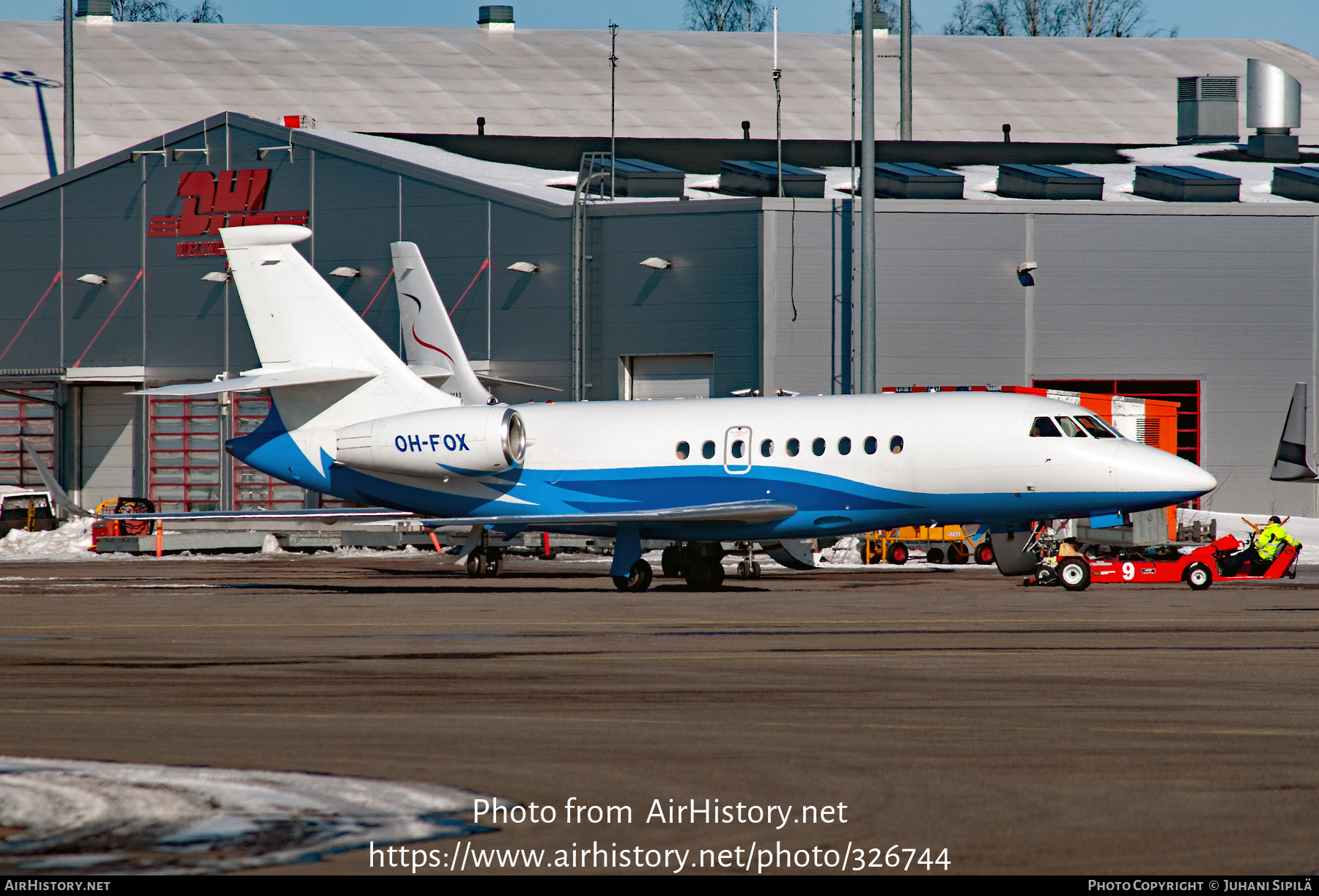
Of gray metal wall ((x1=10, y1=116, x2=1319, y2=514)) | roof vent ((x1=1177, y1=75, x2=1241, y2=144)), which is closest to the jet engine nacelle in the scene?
gray metal wall ((x1=10, y1=116, x2=1319, y2=514))

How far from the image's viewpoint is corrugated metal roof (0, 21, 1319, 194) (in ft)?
209

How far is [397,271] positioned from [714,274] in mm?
9774

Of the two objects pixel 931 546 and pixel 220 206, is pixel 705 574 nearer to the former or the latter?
pixel 931 546

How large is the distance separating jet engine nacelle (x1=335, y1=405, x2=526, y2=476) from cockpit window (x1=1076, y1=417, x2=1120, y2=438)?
10.2 metres

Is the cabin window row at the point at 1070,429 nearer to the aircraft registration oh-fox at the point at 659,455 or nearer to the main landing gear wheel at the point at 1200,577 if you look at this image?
the aircraft registration oh-fox at the point at 659,455

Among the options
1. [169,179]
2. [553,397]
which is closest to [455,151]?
[169,179]

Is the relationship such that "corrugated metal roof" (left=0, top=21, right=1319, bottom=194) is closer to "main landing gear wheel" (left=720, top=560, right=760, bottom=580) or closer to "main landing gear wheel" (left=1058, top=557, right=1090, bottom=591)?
"main landing gear wheel" (left=720, top=560, right=760, bottom=580)

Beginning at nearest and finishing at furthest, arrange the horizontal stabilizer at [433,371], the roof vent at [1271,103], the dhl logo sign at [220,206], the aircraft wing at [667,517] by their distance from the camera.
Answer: the aircraft wing at [667,517], the horizontal stabilizer at [433,371], the dhl logo sign at [220,206], the roof vent at [1271,103]

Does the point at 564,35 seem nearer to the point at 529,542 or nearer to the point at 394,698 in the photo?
the point at 529,542

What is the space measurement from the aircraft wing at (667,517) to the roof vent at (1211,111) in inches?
1703

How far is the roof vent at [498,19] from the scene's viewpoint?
238 ft

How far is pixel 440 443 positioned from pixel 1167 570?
13.5m

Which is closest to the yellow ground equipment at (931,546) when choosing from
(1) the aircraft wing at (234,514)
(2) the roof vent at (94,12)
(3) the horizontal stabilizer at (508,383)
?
(3) the horizontal stabilizer at (508,383)

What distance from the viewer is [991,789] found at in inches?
292
